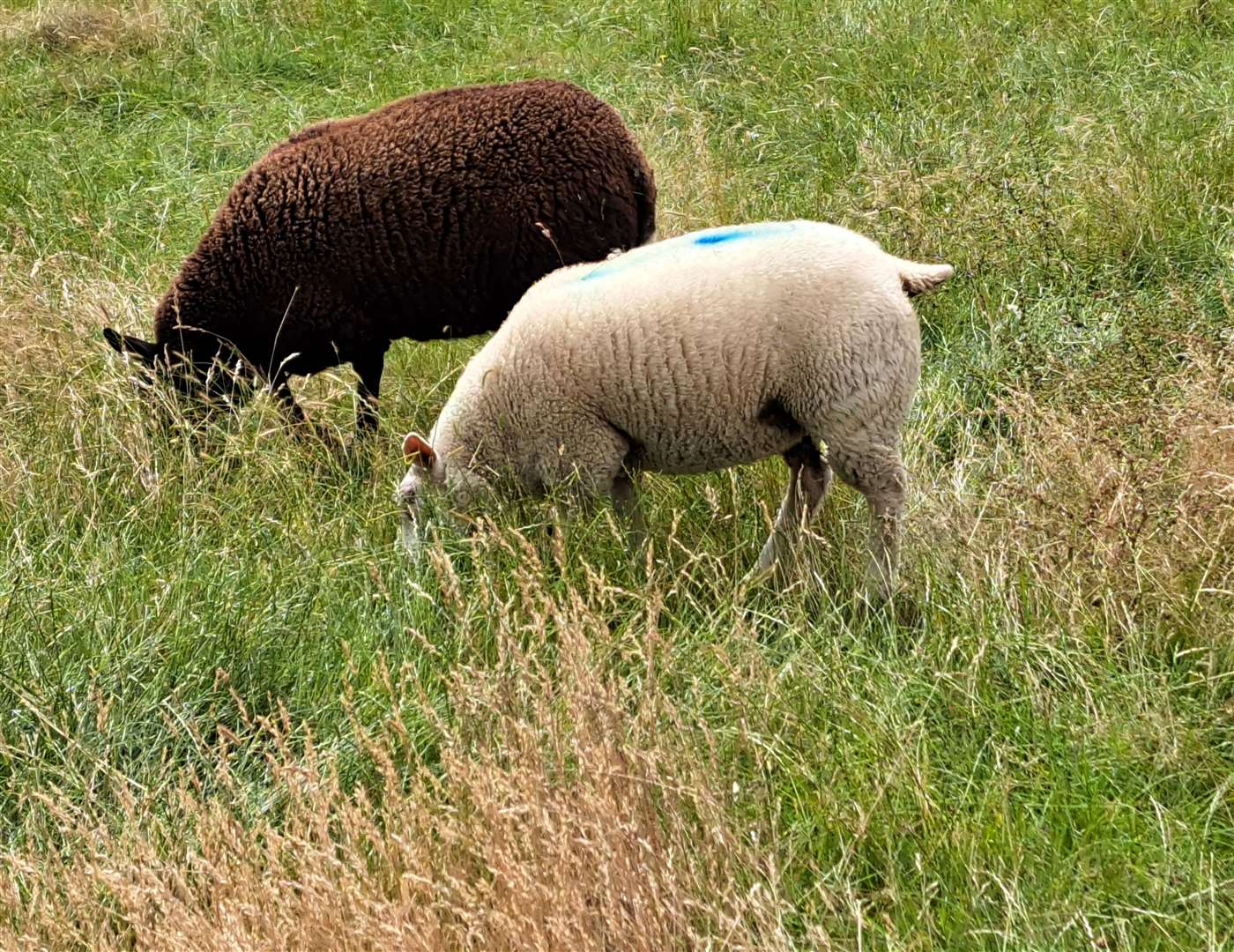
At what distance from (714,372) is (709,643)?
0.95 m

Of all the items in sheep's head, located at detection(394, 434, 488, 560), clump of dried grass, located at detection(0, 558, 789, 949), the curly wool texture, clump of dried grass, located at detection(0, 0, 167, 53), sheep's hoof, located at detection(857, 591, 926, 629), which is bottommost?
sheep's hoof, located at detection(857, 591, 926, 629)

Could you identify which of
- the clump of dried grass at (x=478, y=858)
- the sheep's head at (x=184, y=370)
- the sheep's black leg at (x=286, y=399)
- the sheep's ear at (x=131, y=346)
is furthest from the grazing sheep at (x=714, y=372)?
the sheep's ear at (x=131, y=346)

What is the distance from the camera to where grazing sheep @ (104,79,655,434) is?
5516mm

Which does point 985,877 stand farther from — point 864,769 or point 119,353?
point 119,353

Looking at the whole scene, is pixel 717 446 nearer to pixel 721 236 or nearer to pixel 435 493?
pixel 721 236

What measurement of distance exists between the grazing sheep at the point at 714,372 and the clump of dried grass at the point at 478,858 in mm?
1202

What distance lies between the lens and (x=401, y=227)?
5547 millimetres

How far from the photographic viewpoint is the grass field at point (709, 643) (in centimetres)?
262

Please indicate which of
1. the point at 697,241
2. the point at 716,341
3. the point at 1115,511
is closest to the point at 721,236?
the point at 697,241

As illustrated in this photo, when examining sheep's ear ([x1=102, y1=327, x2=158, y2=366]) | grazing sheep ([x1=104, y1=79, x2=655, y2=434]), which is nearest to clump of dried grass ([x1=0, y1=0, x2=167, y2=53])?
grazing sheep ([x1=104, y1=79, x2=655, y2=434])

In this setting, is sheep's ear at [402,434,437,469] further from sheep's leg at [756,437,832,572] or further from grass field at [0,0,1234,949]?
sheep's leg at [756,437,832,572]

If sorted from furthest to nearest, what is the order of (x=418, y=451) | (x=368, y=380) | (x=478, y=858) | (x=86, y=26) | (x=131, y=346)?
(x=86, y=26), (x=368, y=380), (x=131, y=346), (x=418, y=451), (x=478, y=858)

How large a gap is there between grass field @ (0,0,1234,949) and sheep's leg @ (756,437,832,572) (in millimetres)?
136

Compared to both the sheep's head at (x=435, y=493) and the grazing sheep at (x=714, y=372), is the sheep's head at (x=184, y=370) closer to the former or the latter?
the sheep's head at (x=435, y=493)
